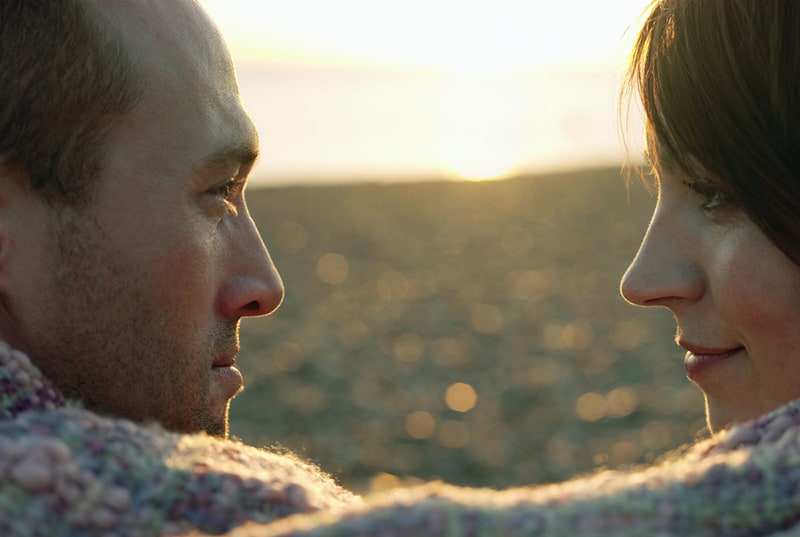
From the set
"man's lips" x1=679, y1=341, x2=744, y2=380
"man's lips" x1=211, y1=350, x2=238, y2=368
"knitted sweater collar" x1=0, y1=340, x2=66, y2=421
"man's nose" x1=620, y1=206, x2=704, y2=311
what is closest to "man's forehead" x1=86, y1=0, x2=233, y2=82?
"man's lips" x1=211, y1=350, x2=238, y2=368

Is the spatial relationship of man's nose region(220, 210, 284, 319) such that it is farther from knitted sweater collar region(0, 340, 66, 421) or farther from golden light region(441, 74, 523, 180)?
golden light region(441, 74, 523, 180)

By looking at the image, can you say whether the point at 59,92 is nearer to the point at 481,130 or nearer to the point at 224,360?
the point at 224,360

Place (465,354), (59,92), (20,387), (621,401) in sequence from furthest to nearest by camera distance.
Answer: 1. (465,354)
2. (621,401)
3. (59,92)
4. (20,387)

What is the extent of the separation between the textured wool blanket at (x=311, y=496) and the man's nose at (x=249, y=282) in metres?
0.92

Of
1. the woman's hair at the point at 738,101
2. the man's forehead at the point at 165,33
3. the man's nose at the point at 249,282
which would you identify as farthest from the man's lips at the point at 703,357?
the man's forehead at the point at 165,33

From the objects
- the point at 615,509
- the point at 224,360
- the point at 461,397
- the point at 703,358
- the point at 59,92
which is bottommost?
the point at 461,397

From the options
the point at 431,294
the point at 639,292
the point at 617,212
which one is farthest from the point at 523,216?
the point at 639,292

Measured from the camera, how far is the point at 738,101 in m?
2.56

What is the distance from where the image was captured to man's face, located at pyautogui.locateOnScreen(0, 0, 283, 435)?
2.58m

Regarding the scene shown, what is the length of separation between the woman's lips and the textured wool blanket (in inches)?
29.7

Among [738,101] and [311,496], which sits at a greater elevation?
[738,101]

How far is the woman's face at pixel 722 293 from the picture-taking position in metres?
2.55

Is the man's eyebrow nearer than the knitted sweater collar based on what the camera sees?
No

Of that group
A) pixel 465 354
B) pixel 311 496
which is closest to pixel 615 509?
pixel 311 496
